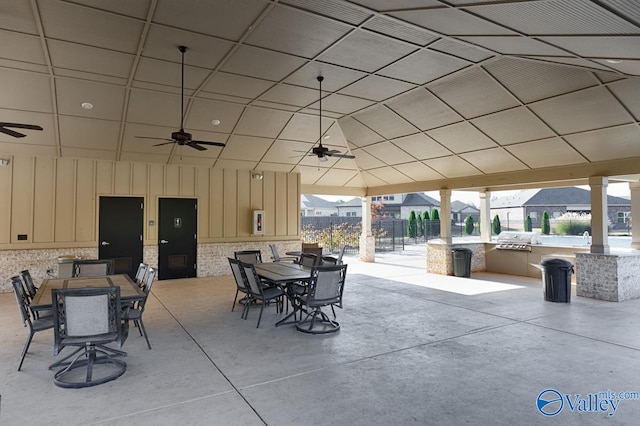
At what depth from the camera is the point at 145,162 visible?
32.3 feet

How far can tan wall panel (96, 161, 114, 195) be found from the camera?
9.34m

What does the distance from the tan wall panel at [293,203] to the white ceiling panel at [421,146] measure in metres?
3.73

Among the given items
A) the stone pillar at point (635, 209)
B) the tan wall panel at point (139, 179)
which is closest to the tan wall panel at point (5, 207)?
the tan wall panel at point (139, 179)

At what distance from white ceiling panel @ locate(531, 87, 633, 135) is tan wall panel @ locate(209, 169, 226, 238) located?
7853mm

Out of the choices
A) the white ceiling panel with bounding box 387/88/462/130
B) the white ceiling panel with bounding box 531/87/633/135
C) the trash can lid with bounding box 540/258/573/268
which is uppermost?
the white ceiling panel with bounding box 387/88/462/130

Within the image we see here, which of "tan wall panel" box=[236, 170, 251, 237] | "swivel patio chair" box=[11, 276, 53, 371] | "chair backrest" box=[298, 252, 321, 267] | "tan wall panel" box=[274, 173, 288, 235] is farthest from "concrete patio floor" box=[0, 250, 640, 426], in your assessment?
"tan wall panel" box=[274, 173, 288, 235]

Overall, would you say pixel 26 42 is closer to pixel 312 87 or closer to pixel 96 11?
pixel 96 11

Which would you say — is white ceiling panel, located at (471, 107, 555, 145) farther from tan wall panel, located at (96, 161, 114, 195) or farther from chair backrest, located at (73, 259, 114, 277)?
tan wall panel, located at (96, 161, 114, 195)

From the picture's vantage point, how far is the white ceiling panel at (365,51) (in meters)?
5.27

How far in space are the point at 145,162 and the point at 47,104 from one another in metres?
2.95

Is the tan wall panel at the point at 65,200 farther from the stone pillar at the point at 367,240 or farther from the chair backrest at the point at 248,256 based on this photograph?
the stone pillar at the point at 367,240

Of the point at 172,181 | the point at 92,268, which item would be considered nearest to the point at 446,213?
the point at 172,181

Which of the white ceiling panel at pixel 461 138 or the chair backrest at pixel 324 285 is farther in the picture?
the white ceiling panel at pixel 461 138

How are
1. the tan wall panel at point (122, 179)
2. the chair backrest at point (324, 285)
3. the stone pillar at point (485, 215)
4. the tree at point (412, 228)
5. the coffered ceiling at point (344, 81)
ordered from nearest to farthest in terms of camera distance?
the coffered ceiling at point (344, 81)
the chair backrest at point (324, 285)
the tan wall panel at point (122, 179)
the stone pillar at point (485, 215)
the tree at point (412, 228)
